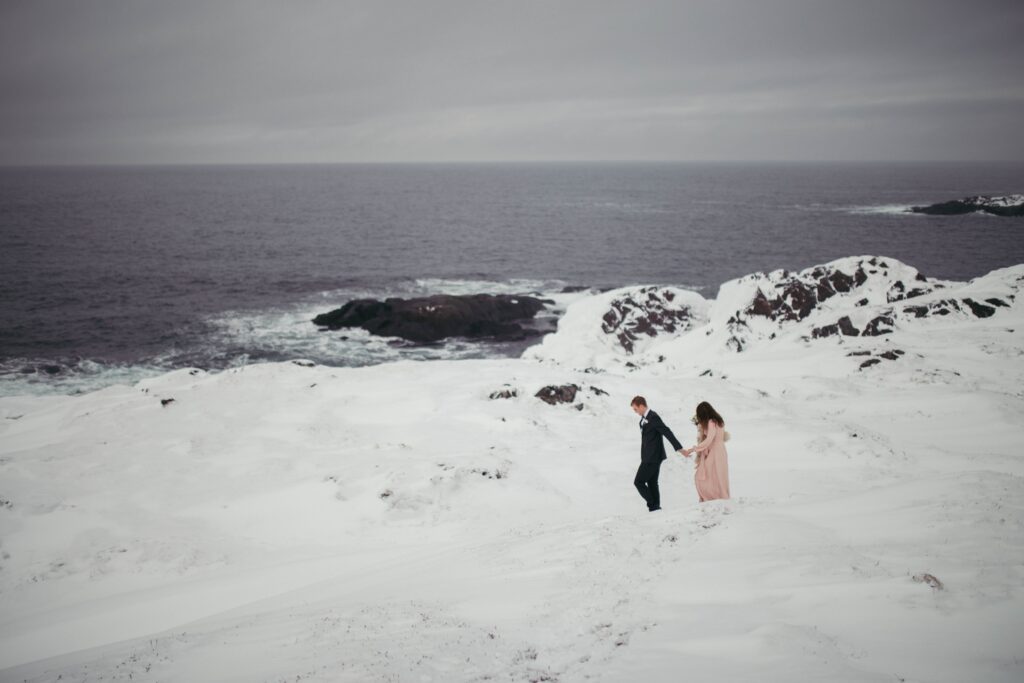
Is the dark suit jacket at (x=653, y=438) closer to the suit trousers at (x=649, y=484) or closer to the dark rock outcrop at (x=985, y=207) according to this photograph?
the suit trousers at (x=649, y=484)

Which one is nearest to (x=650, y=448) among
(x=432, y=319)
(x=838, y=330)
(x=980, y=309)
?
(x=838, y=330)

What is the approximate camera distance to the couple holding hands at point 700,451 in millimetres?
9641

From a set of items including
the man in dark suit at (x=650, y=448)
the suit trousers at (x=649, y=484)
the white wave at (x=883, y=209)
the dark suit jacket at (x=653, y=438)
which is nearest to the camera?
the man in dark suit at (x=650, y=448)

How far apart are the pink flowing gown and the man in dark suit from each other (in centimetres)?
50

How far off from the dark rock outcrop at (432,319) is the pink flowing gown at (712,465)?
3563 cm

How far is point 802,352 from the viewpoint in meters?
27.5

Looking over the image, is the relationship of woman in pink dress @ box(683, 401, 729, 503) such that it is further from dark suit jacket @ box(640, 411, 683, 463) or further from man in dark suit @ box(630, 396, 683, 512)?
dark suit jacket @ box(640, 411, 683, 463)

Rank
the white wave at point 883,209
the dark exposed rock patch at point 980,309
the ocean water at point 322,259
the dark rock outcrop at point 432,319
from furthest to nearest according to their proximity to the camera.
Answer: the white wave at point 883,209
the dark rock outcrop at point 432,319
the ocean water at point 322,259
the dark exposed rock patch at point 980,309

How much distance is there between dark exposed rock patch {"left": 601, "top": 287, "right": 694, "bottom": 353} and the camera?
39.2 meters

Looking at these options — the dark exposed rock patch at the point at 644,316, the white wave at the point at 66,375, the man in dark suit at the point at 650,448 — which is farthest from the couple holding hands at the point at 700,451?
the white wave at the point at 66,375

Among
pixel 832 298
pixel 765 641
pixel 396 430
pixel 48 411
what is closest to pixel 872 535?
pixel 765 641

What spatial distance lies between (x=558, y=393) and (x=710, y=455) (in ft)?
36.9

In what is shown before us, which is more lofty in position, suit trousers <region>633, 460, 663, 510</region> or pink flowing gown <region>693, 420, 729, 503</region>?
pink flowing gown <region>693, 420, 729, 503</region>

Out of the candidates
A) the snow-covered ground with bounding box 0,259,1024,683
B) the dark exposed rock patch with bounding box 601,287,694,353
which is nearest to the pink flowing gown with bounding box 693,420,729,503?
the snow-covered ground with bounding box 0,259,1024,683
